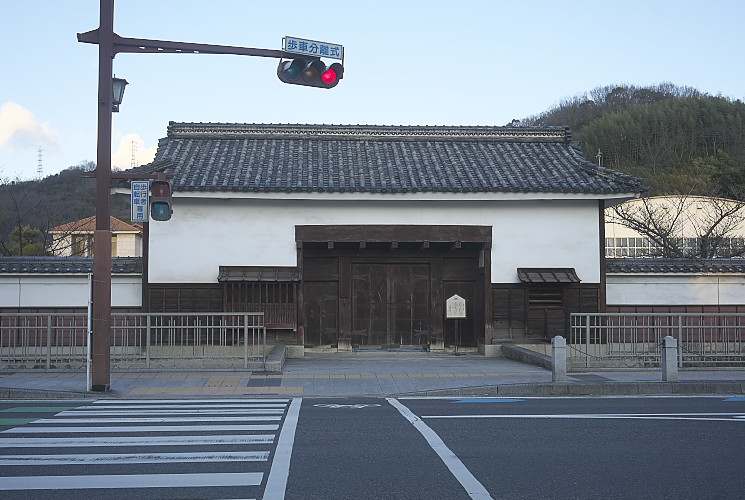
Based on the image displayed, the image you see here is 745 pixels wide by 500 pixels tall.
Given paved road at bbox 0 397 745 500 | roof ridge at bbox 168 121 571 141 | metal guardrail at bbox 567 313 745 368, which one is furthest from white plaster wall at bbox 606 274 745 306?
paved road at bbox 0 397 745 500

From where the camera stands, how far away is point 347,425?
10516mm

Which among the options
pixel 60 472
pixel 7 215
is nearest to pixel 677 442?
pixel 60 472

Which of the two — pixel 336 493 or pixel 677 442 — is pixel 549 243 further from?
pixel 336 493

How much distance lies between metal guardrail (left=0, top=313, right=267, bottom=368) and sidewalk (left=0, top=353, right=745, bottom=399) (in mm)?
578

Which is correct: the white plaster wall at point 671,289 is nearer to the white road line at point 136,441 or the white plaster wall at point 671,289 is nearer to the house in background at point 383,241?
the house in background at point 383,241

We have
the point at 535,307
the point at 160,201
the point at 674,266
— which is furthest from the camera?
the point at 674,266

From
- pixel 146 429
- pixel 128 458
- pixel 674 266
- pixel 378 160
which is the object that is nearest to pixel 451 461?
pixel 128 458

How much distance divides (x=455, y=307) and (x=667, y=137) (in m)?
54.0

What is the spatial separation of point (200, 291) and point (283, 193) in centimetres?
348

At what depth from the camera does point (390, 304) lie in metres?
22.4

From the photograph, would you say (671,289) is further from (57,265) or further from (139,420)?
(57,265)

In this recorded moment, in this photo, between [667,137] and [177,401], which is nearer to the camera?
[177,401]

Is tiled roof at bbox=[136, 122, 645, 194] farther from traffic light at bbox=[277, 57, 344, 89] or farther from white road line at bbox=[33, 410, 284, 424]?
white road line at bbox=[33, 410, 284, 424]

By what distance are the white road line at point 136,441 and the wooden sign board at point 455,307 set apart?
12.9 metres
